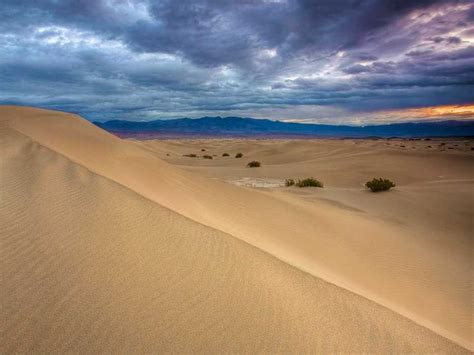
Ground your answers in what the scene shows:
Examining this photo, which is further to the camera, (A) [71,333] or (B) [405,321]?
(B) [405,321]

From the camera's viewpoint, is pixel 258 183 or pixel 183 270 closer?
pixel 183 270

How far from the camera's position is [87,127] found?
775 cm

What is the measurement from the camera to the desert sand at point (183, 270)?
228 cm

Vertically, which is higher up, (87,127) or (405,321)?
(87,127)

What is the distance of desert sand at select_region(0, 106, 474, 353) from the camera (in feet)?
7.48

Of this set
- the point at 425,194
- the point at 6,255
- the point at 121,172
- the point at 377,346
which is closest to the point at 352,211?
the point at 425,194

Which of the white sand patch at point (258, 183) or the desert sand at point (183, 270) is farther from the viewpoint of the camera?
the white sand patch at point (258, 183)

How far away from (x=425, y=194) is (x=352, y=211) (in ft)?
10.6

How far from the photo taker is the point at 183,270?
114 inches

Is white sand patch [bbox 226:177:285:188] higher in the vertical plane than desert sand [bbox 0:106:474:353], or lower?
lower

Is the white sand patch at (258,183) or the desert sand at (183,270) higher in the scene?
the desert sand at (183,270)

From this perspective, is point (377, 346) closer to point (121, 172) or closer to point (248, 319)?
point (248, 319)

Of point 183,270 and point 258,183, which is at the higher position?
point 183,270

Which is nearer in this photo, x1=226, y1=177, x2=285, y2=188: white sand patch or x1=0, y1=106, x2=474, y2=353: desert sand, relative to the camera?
x1=0, y1=106, x2=474, y2=353: desert sand
